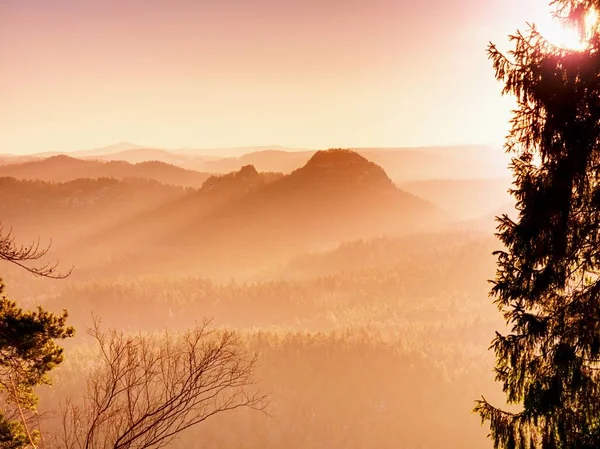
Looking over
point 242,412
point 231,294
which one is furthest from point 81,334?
point 242,412

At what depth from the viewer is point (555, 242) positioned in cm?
745

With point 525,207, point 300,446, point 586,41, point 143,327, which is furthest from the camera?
point 143,327

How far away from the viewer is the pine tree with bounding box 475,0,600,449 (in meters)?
6.94

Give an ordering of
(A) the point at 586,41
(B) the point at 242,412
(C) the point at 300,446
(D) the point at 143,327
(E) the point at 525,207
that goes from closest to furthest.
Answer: (A) the point at 586,41 < (E) the point at 525,207 < (C) the point at 300,446 < (B) the point at 242,412 < (D) the point at 143,327

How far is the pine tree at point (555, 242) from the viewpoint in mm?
6941

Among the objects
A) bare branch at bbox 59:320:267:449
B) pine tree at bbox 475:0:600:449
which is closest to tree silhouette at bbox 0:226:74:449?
bare branch at bbox 59:320:267:449

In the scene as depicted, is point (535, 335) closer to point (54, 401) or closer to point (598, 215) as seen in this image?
point (598, 215)

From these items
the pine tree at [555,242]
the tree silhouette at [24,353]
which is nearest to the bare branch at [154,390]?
the tree silhouette at [24,353]

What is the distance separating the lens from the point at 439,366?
373 ft

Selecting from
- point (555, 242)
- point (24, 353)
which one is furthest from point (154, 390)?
point (555, 242)

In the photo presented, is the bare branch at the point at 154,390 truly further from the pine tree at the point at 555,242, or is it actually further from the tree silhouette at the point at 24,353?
the pine tree at the point at 555,242

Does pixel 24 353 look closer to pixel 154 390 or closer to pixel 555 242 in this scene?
pixel 154 390

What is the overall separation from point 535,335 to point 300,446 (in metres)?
117

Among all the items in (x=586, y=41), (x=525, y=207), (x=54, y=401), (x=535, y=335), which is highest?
(x=586, y=41)
